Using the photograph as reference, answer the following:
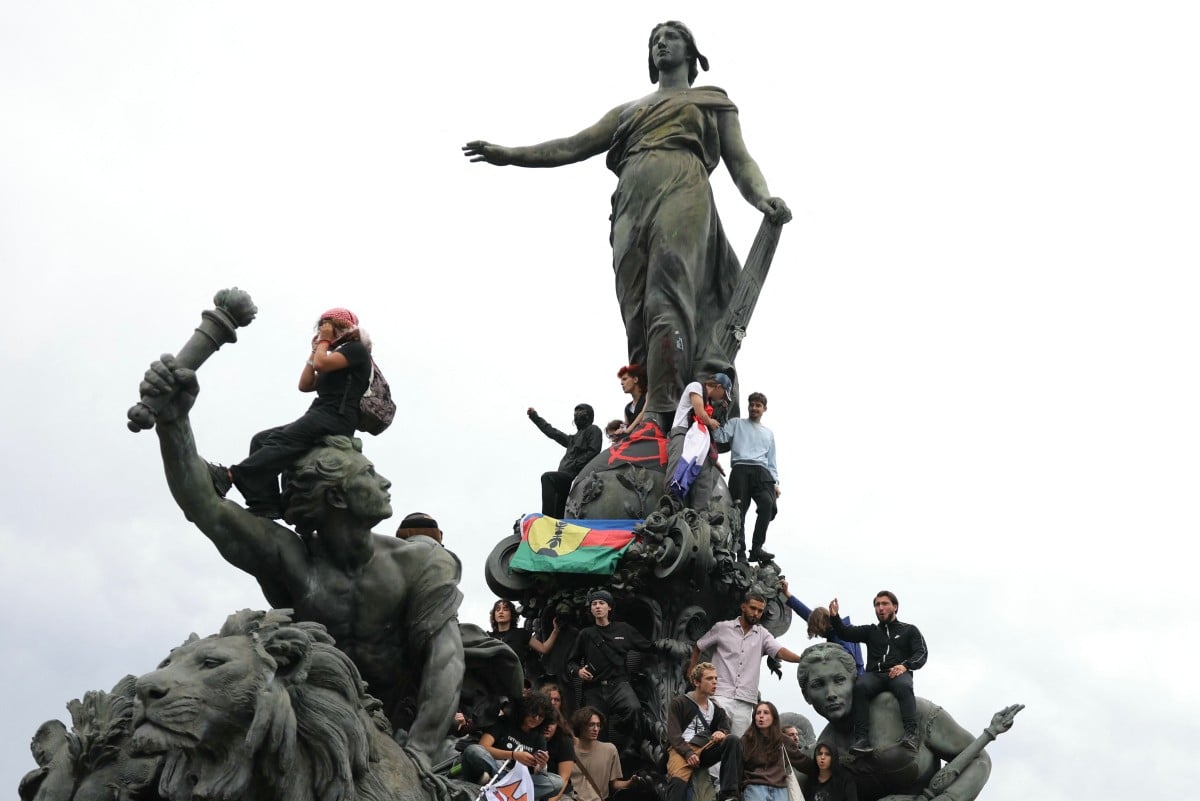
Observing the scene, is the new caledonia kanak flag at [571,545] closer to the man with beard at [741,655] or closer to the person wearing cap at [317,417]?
the man with beard at [741,655]

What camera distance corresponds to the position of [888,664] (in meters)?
13.7

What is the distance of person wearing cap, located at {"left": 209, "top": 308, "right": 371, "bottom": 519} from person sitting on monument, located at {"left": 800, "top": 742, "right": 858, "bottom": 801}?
5.24 meters

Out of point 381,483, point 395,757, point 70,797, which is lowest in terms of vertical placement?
point 70,797

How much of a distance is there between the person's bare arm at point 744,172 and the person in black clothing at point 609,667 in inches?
162

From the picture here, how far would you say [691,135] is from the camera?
1669 cm

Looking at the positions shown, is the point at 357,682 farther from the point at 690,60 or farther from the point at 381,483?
the point at 690,60

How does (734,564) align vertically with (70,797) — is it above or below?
above

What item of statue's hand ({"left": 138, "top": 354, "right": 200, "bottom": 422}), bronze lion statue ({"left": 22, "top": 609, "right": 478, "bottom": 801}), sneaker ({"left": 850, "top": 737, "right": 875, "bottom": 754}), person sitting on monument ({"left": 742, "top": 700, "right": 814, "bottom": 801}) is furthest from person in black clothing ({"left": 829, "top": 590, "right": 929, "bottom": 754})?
statue's hand ({"left": 138, "top": 354, "right": 200, "bottom": 422})

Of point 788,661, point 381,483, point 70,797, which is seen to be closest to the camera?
point 70,797

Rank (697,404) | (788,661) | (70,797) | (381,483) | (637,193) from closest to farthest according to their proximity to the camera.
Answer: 1. (70,797)
2. (381,483)
3. (788,661)
4. (697,404)
5. (637,193)

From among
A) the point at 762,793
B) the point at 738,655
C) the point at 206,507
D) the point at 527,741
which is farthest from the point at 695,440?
the point at 206,507

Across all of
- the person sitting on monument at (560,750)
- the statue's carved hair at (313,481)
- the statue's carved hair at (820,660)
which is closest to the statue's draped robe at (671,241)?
the statue's carved hair at (820,660)

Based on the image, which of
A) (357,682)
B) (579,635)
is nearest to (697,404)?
(579,635)

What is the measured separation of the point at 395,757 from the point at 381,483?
1.39m
